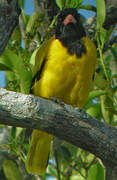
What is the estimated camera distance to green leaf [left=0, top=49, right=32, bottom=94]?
6.10 feet

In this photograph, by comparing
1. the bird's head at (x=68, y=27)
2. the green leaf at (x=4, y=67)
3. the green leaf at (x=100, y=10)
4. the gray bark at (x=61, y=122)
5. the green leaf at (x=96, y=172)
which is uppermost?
the green leaf at (x=100, y=10)

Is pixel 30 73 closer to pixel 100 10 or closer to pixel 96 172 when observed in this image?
pixel 100 10

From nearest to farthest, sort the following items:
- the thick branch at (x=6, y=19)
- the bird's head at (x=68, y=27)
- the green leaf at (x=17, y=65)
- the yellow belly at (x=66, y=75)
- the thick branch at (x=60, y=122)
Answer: the thick branch at (x=60, y=122) → the green leaf at (x=17, y=65) → the thick branch at (x=6, y=19) → the yellow belly at (x=66, y=75) → the bird's head at (x=68, y=27)

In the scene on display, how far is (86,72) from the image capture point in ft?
7.70

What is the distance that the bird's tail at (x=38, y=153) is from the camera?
8.28 feet

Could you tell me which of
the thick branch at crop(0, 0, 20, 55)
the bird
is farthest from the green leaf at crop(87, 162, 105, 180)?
the thick branch at crop(0, 0, 20, 55)

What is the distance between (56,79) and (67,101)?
244mm

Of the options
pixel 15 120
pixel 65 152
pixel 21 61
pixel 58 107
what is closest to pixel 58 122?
pixel 58 107

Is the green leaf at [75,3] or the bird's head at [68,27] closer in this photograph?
the green leaf at [75,3]

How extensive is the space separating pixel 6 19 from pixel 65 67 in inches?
21.6

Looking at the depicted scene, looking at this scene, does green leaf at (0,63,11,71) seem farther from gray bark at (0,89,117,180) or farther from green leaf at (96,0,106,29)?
green leaf at (96,0,106,29)

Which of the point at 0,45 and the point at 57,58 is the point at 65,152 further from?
the point at 0,45

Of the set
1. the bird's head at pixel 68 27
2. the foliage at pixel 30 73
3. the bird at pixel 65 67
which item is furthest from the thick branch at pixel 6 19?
the bird's head at pixel 68 27

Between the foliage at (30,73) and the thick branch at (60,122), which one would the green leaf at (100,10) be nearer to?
the foliage at (30,73)
